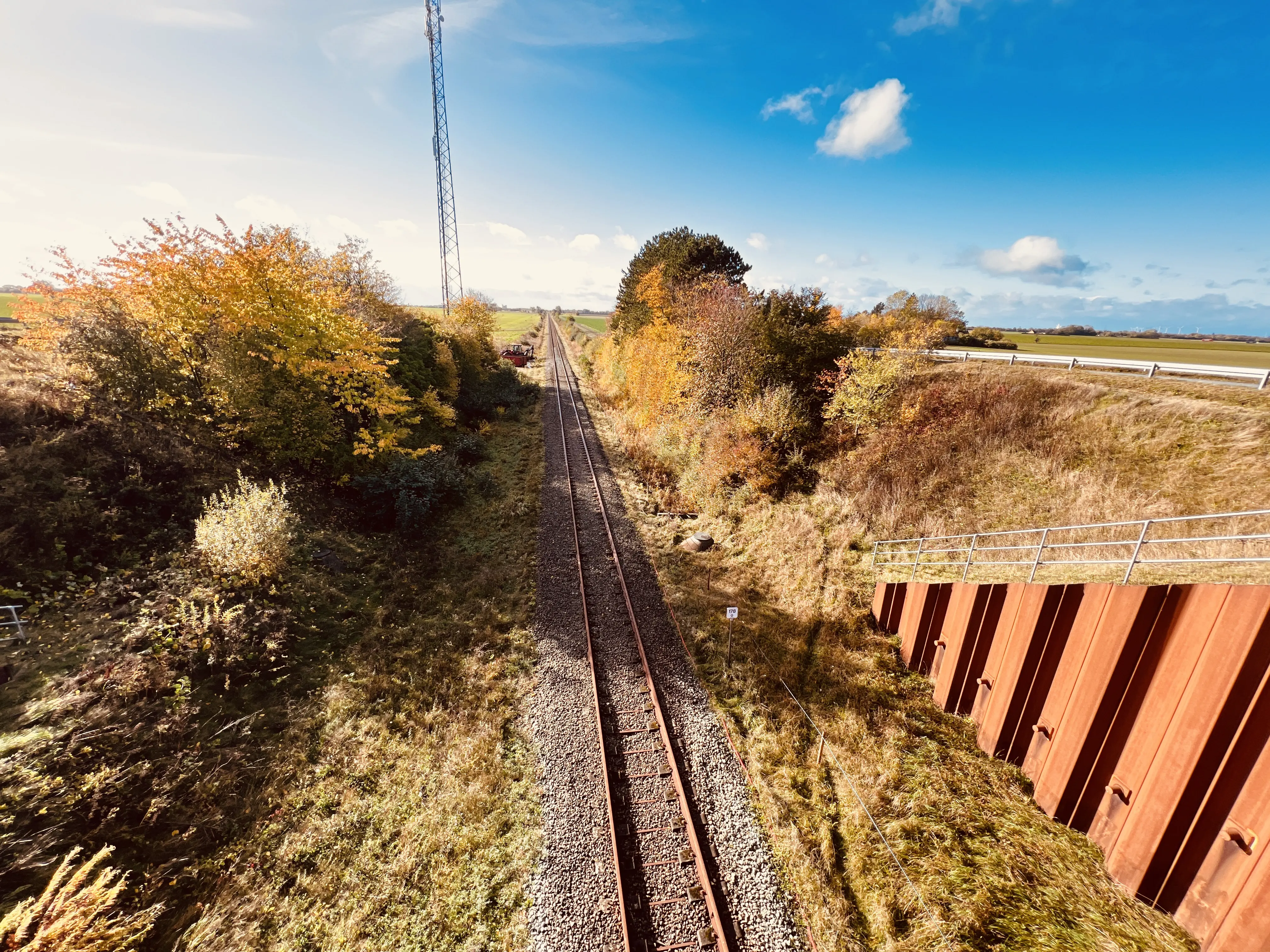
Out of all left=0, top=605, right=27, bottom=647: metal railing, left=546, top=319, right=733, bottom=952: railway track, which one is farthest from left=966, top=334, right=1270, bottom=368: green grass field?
left=0, top=605, right=27, bottom=647: metal railing

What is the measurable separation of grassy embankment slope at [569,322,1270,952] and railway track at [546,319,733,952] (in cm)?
149

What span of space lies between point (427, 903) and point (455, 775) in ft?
6.74

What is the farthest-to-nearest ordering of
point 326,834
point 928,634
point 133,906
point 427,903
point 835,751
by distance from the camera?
1. point 928,634
2. point 835,751
3. point 326,834
4. point 427,903
5. point 133,906

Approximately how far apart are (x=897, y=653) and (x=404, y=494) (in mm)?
16851

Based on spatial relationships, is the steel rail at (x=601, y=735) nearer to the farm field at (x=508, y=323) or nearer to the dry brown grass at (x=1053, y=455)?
the dry brown grass at (x=1053, y=455)

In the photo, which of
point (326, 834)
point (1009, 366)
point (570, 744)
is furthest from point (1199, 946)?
point (1009, 366)

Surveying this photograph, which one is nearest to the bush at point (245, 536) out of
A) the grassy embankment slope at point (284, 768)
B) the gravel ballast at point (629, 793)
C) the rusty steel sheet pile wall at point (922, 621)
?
the grassy embankment slope at point (284, 768)

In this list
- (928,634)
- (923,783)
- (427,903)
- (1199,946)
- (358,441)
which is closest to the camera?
(1199,946)

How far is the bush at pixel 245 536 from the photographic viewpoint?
11.6 metres

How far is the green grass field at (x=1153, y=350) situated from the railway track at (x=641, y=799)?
20.7m

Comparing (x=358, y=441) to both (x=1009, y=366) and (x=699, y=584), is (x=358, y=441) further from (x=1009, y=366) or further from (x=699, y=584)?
(x=1009, y=366)

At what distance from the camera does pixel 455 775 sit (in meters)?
8.80

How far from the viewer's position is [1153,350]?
26453mm

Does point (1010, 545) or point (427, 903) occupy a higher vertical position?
point (1010, 545)
